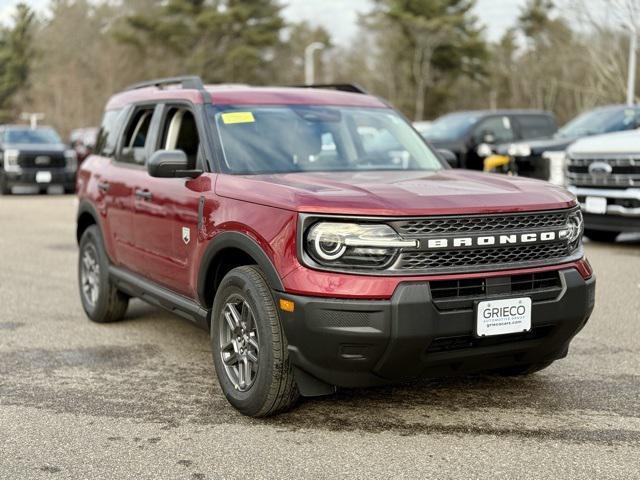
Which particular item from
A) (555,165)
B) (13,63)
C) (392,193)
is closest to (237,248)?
(392,193)

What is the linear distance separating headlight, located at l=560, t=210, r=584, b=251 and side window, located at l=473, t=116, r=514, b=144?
1252 centimetres

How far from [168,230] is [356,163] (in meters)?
1.25

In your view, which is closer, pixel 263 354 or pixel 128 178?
pixel 263 354

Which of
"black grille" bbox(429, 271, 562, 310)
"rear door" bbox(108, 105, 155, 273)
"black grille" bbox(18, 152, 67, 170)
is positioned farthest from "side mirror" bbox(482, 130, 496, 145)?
"black grille" bbox(429, 271, 562, 310)

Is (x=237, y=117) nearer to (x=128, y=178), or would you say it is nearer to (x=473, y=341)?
(x=128, y=178)

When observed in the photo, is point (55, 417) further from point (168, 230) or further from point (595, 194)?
point (595, 194)

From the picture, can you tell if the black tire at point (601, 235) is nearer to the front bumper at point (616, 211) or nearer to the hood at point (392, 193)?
the front bumper at point (616, 211)

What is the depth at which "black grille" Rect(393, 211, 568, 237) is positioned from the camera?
13.1ft

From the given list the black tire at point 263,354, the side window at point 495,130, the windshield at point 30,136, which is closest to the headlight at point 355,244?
the black tire at point 263,354

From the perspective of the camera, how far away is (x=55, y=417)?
14.8ft

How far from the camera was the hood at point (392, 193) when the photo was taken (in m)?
4.03

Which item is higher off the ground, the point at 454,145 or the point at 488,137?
the point at 488,137

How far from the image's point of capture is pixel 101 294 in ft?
21.7

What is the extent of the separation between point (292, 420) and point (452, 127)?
1390 centimetres
